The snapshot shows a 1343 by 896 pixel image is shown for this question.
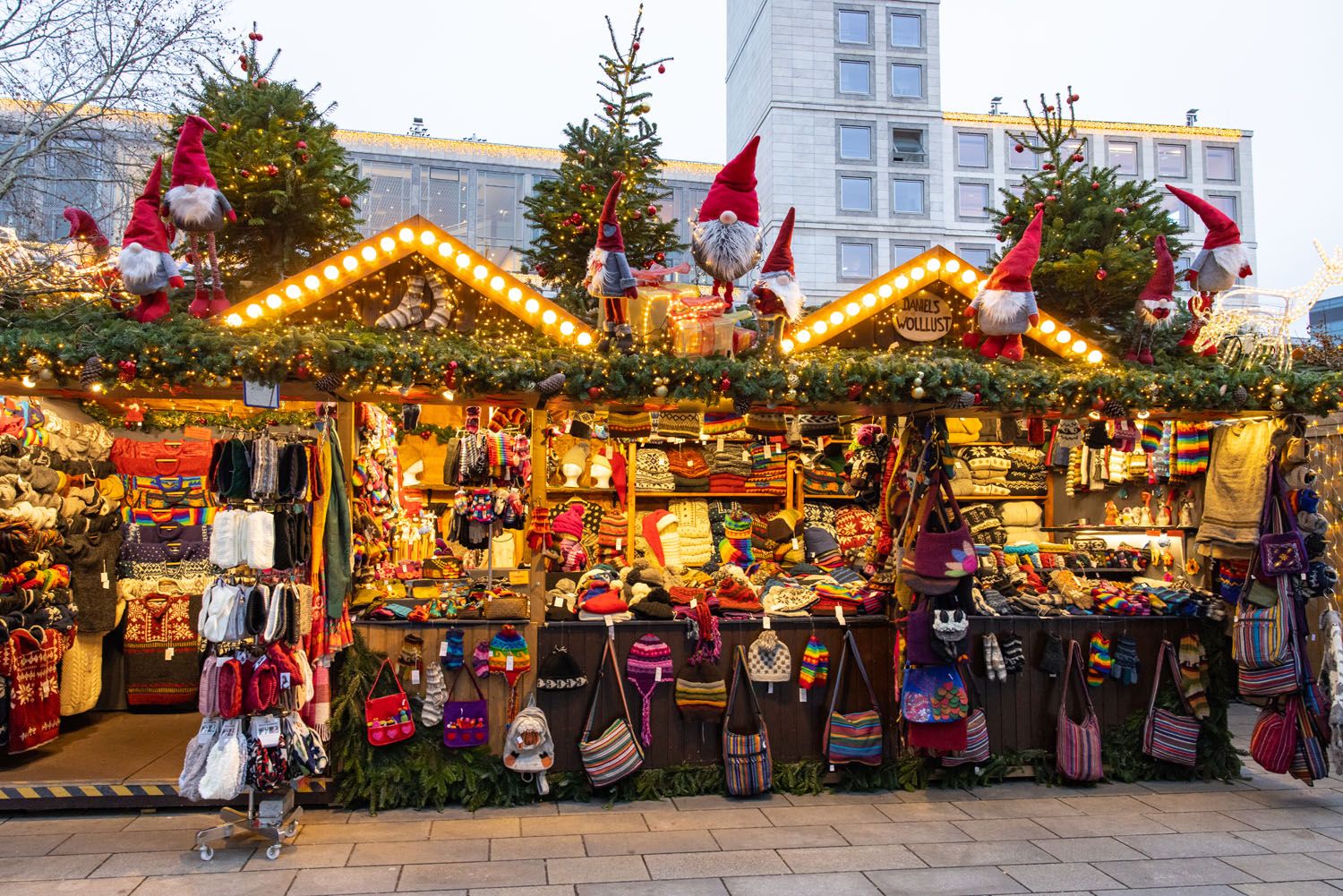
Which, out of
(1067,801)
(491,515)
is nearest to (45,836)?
(491,515)

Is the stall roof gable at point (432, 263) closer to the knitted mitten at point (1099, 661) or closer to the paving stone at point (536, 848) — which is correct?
the paving stone at point (536, 848)

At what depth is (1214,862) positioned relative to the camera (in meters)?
5.00

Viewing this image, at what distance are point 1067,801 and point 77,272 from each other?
290 inches

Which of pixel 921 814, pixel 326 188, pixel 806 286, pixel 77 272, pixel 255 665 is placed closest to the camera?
pixel 255 665

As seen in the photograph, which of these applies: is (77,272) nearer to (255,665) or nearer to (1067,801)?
(255,665)

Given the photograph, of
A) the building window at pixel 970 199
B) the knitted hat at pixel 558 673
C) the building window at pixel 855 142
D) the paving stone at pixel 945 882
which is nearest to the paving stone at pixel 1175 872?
the paving stone at pixel 945 882

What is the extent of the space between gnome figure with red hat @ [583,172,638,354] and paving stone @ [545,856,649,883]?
2.89m

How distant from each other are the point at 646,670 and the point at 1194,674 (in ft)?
12.5

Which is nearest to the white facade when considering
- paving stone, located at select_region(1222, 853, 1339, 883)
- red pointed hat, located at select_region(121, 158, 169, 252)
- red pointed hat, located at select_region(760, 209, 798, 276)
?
red pointed hat, located at select_region(760, 209, 798, 276)

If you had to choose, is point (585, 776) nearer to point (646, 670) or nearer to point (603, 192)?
point (646, 670)

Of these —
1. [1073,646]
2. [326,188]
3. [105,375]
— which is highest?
[326,188]

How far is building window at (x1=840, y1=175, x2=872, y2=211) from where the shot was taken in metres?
30.2

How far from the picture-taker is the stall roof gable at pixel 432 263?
5.99 metres

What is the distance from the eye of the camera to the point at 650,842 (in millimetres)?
5223
